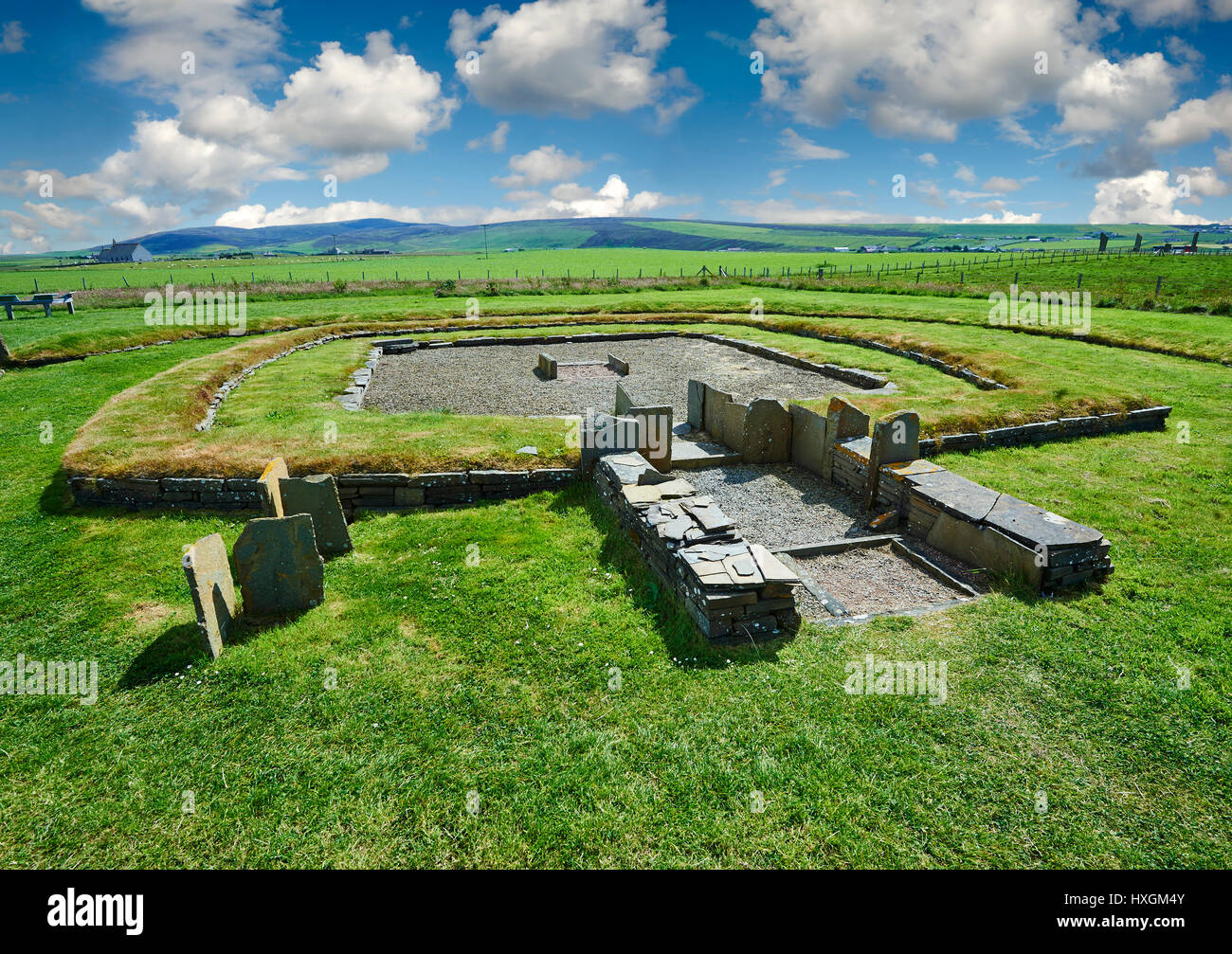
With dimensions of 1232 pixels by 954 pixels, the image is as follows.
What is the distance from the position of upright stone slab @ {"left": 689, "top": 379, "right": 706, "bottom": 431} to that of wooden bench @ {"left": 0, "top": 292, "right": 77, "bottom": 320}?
36.3 m


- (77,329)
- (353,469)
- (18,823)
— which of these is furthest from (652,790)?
(77,329)

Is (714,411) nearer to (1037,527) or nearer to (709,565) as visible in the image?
(1037,527)

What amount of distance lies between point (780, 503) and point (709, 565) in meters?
4.08

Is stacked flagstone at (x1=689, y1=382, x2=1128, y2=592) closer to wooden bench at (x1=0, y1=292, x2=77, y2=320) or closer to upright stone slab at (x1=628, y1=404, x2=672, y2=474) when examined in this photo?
upright stone slab at (x1=628, y1=404, x2=672, y2=474)

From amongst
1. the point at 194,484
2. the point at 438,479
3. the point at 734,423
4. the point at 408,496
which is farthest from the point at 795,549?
the point at 194,484

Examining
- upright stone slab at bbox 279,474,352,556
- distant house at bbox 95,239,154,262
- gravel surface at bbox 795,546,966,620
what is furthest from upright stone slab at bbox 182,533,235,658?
distant house at bbox 95,239,154,262

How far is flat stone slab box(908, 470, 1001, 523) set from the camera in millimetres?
8391

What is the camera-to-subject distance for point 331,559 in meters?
8.75

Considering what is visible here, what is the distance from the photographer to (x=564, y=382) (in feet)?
64.7

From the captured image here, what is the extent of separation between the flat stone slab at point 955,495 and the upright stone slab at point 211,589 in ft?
28.5

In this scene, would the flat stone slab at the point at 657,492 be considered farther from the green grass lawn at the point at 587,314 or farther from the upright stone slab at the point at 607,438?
the green grass lawn at the point at 587,314

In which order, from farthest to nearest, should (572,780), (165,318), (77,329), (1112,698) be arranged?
(165,318)
(77,329)
(1112,698)
(572,780)

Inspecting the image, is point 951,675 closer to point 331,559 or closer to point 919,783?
point 919,783

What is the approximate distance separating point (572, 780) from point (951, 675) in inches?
145
